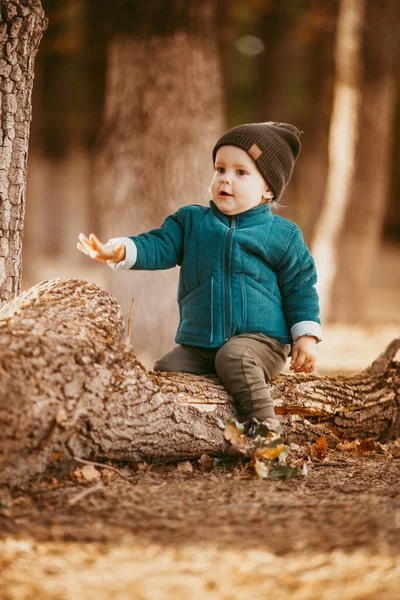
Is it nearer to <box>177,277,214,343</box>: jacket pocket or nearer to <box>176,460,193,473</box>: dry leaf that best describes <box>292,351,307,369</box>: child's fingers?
<box>177,277,214,343</box>: jacket pocket

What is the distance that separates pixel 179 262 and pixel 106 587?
6.45 feet

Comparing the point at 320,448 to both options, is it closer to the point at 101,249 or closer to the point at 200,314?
the point at 200,314

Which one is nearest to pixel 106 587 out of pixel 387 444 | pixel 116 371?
pixel 116 371

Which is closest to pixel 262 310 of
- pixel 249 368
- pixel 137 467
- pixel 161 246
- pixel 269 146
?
pixel 249 368

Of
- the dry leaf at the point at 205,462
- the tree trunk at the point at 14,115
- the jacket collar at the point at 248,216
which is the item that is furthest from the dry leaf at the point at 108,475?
the jacket collar at the point at 248,216

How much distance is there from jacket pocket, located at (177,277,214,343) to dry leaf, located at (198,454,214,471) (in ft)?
1.89

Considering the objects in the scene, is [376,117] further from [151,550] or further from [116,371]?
[151,550]

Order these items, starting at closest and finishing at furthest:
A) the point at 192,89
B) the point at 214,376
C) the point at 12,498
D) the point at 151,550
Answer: the point at 151,550 → the point at 12,498 → the point at 214,376 → the point at 192,89

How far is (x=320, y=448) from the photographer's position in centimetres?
395

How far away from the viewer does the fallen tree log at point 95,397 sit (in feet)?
10.00

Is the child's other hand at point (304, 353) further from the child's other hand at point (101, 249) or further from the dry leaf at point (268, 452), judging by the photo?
the child's other hand at point (101, 249)

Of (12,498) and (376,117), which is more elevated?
(376,117)

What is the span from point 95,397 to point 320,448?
1.34 m

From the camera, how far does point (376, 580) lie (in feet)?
8.16
